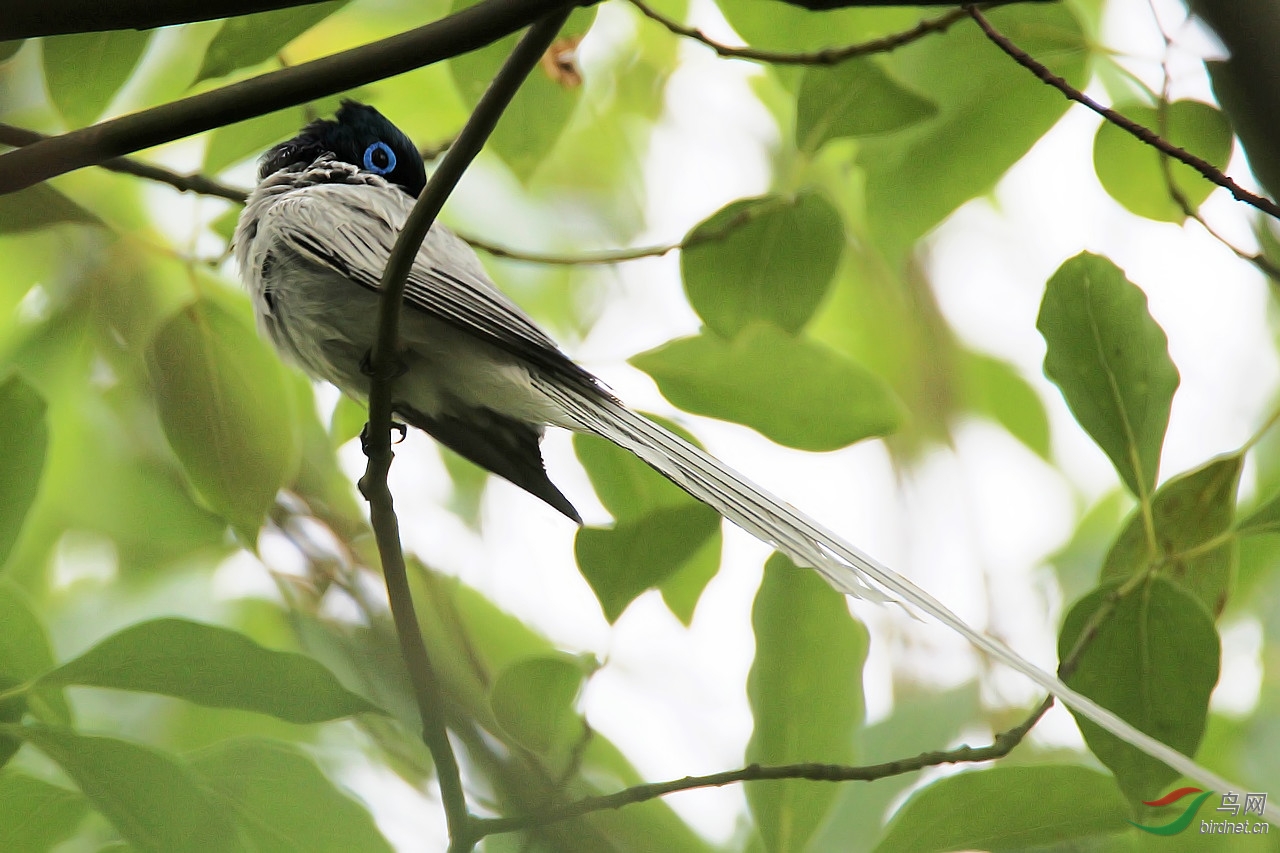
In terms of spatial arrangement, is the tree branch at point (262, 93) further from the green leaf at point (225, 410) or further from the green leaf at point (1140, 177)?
the green leaf at point (1140, 177)

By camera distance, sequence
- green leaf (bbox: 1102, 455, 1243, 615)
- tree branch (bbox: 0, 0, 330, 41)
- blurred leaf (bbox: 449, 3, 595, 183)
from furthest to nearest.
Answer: blurred leaf (bbox: 449, 3, 595, 183) < green leaf (bbox: 1102, 455, 1243, 615) < tree branch (bbox: 0, 0, 330, 41)

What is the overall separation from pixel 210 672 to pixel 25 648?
0.41 meters

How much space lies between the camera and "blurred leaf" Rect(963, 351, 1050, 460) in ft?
15.7

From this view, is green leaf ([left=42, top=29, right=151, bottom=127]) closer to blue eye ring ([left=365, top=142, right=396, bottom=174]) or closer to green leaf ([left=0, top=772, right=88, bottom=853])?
green leaf ([left=0, top=772, right=88, bottom=853])

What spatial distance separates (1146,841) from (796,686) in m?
0.80

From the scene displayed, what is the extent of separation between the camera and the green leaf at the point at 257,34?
7.82 ft

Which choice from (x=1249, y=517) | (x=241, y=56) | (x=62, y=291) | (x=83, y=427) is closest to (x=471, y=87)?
(x=241, y=56)

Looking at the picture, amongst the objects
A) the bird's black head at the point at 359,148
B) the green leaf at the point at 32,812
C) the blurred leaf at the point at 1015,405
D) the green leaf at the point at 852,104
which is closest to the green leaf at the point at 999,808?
the green leaf at the point at 852,104

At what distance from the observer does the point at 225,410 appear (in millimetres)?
2713

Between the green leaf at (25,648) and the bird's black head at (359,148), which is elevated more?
the bird's black head at (359,148)

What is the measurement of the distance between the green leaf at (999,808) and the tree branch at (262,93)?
5.31ft

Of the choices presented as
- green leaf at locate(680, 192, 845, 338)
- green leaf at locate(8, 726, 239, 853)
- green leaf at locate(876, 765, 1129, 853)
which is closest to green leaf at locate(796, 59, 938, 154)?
green leaf at locate(680, 192, 845, 338)

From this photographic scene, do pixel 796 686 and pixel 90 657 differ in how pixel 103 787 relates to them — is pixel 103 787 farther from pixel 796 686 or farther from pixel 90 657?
pixel 796 686

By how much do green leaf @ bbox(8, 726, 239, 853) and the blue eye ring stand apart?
9.05 ft
